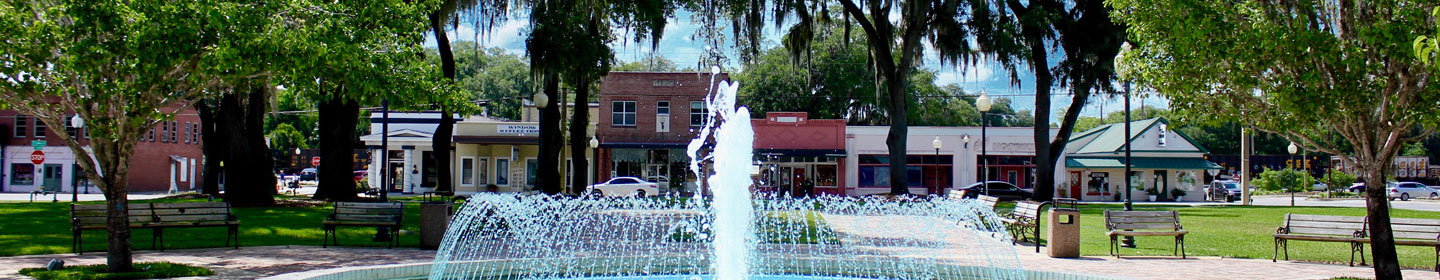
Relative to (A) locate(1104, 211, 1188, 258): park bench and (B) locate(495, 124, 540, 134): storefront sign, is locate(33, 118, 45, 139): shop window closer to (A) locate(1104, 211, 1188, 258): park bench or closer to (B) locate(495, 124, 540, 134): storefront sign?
(B) locate(495, 124, 540, 134): storefront sign

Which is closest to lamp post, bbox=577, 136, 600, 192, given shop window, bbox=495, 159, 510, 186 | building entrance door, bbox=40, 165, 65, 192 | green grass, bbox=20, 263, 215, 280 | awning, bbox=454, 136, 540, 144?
awning, bbox=454, 136, 540, 144

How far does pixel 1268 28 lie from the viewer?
919cm

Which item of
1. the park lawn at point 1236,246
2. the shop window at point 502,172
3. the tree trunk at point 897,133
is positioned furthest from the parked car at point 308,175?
the park lawn at point 1236,246

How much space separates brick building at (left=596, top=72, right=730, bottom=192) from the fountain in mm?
25561

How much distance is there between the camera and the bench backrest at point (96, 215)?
12220 millimetres

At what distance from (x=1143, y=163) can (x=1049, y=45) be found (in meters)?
16.7

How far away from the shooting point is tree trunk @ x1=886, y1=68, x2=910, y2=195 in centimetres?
2847

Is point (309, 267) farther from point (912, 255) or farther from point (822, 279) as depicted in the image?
point (912, 255)

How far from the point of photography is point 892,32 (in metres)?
31.5

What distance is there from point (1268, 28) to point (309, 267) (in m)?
10.2

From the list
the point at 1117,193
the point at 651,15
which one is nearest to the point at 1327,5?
the point at 651,15

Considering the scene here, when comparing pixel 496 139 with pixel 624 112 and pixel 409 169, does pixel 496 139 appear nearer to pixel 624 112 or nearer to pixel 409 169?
pixel 409 169

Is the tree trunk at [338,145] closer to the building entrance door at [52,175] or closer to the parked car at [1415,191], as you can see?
the building entrance door at [52,175]

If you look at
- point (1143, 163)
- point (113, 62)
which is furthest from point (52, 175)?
point (1143, 163)
